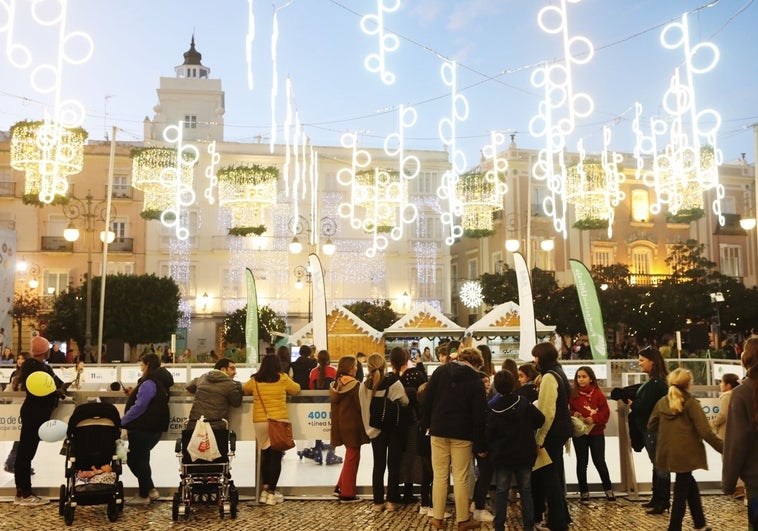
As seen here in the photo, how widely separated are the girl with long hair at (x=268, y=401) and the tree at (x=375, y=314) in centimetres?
2610

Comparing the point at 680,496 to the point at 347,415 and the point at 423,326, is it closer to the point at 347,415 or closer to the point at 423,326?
the point at 347,415

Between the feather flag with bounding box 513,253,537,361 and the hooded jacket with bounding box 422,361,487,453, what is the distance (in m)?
6.83

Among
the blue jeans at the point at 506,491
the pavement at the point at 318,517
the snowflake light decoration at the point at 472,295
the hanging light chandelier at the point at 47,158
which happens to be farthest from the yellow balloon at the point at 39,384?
the snowflake light decoration at the point at 472,295

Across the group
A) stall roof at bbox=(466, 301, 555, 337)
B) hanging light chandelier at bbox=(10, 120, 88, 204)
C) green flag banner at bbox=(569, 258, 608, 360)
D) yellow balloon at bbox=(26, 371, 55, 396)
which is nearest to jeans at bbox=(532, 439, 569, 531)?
yellow balloon at bbox=(26, 371, 55, 396)

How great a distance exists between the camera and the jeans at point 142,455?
24.2 ft

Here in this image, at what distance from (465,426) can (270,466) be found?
2.30 metres

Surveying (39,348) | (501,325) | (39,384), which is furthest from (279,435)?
(501,325)

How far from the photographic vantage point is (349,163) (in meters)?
39.3

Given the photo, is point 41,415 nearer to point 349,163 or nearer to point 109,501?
point 109,501

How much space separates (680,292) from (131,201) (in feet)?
78.6

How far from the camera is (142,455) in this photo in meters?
7.43

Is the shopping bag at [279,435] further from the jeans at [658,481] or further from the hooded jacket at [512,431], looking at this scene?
the jeans at [658,481]

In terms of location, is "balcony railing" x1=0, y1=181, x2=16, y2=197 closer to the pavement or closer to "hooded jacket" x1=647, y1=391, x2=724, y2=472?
the pavement

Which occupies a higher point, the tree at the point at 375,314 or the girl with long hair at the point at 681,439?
the tree at the point at 375,314
